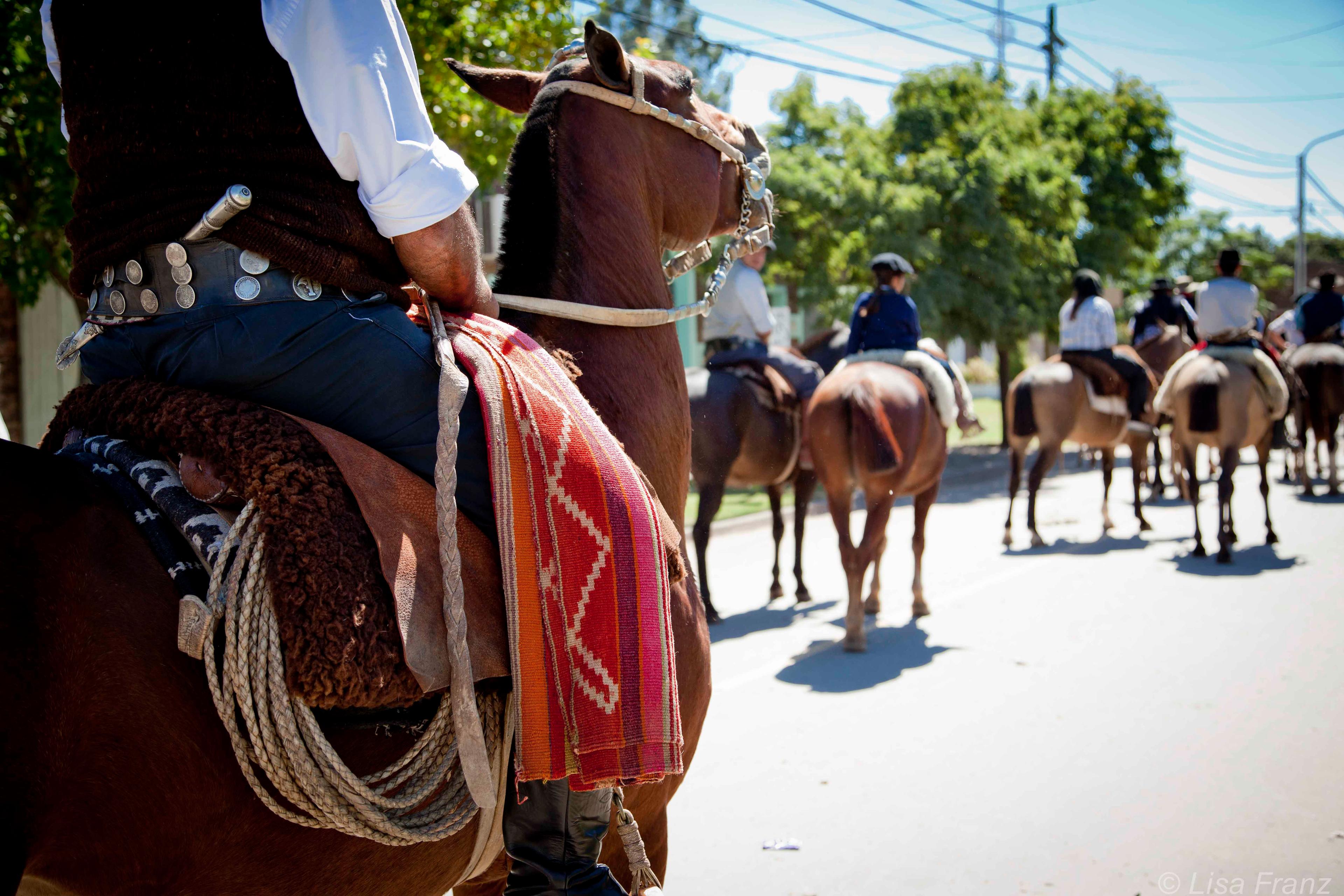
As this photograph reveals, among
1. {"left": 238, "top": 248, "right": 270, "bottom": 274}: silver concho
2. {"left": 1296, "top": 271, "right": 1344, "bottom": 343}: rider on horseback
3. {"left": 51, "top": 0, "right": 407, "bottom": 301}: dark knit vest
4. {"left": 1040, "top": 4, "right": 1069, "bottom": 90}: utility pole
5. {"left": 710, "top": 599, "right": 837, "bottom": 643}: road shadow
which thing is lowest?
{"left": 710, "top": 599, "right": 837, "bottom": 643}: road shadow

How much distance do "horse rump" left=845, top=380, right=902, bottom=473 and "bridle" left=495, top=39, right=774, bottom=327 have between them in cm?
363

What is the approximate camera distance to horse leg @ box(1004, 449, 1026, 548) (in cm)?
1029

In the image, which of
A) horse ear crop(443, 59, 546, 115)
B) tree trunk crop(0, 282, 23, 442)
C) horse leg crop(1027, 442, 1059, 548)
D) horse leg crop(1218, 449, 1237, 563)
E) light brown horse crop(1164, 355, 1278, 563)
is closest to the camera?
horse ear crop(443, 59, 546, 115)

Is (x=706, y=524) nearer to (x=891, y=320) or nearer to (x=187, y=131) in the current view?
(x=891, y=320)

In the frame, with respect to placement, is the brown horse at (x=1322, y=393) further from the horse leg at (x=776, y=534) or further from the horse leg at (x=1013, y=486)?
the horse leg at (x=776, y=534)

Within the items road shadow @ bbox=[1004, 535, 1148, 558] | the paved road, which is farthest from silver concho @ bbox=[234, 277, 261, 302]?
road shadow @ bbox=[1004, 535, 1148, 558]

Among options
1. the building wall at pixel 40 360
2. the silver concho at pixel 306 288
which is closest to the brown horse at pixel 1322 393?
the silver concho at pixel 306 288

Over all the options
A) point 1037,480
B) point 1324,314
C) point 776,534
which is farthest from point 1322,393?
point 776,534

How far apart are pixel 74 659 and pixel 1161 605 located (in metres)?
7.58

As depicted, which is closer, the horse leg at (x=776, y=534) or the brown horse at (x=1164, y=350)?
the horse leg at (x=776, y=534)

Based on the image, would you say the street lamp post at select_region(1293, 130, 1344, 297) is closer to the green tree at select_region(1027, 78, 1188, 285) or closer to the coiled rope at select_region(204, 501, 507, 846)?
the green tree at select_region(1027, 78, 1188, 285)

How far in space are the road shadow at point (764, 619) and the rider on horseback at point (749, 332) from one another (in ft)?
5.80

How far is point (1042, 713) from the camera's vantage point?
5148 mm

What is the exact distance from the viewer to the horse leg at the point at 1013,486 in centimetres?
1029
